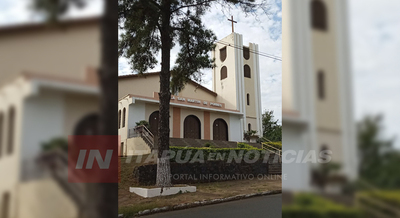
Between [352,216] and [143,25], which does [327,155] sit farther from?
[143,25]

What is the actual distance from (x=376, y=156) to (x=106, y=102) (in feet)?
1.78

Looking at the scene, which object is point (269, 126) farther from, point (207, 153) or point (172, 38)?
point (172, 38)

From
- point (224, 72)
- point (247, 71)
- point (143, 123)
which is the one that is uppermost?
point (247, 71)

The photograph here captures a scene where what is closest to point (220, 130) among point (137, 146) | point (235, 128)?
point (235, 128)

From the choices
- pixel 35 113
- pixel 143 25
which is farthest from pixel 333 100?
pixel 143 25

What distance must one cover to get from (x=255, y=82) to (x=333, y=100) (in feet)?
53.4

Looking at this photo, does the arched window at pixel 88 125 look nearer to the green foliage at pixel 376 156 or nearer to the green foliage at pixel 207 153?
the green foliage at pixel 376 156

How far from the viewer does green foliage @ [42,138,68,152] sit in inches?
23.0

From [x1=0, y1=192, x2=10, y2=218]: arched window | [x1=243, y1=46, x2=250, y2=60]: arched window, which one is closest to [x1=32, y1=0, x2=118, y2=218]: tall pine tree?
[x1=0, y1=192, x2=10, y2=218]: arched window

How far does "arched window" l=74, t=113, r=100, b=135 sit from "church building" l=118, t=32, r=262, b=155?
11559mm

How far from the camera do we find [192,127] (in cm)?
1656

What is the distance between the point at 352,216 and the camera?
1.91ft

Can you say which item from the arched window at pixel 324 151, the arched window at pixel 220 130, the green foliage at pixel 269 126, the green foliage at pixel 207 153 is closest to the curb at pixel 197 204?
the green foliage at pixel 207 153

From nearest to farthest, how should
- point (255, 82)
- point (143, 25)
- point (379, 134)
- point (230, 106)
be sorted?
point (379, 134), point (143, 25), point (255, 82), point (230, 106)
